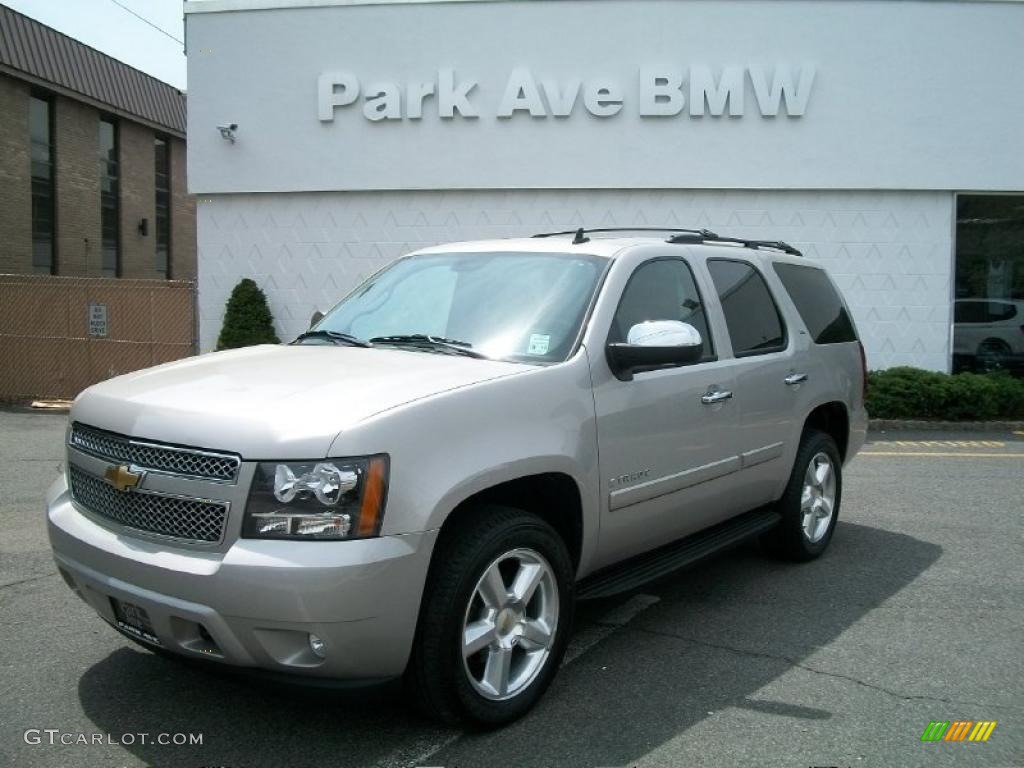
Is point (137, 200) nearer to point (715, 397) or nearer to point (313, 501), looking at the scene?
point (715, 397)

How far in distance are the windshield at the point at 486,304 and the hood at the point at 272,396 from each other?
24cm

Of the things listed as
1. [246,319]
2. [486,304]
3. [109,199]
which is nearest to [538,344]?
[486,304]

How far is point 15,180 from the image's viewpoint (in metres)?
23.1

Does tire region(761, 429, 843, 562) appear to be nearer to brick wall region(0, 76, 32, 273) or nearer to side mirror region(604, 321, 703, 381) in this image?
side mirror region(604, 321, 703, 381)

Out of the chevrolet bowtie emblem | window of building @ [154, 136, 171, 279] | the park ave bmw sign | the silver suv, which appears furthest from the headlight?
window of building @ [154, 136, 171, 279]

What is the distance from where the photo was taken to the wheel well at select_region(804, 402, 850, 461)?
20.1 ft

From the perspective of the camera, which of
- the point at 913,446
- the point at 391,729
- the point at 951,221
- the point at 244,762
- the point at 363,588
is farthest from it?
the point at 951,221

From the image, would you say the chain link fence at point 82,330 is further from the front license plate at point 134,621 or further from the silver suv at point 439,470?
the front license plate at point 134,621

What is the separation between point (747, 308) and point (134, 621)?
141 inches

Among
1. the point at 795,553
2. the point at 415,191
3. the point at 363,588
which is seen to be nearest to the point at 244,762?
the point at 363,588

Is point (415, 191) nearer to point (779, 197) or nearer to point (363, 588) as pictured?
point (779, 197)

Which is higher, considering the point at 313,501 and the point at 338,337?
the point at 338,337

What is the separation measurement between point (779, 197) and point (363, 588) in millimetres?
12516

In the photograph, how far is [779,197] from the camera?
14195 millimetres
